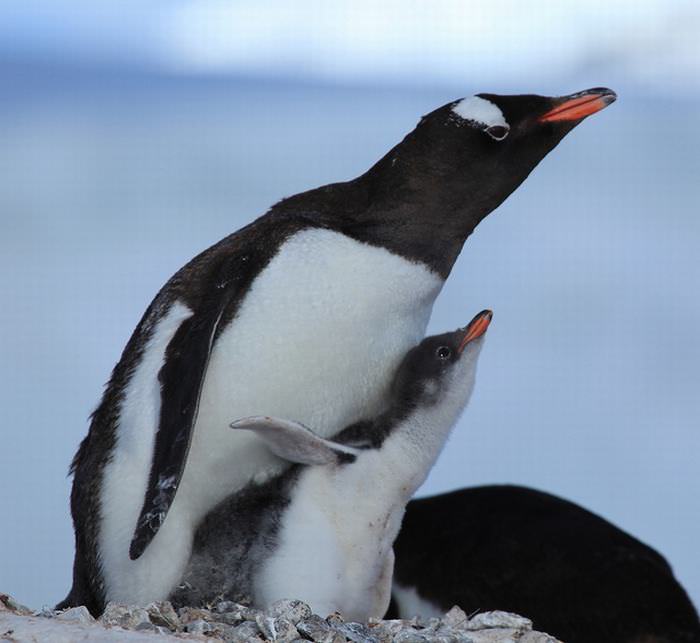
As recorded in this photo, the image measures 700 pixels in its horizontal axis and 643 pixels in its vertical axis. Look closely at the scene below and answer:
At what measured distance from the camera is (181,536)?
2838mm

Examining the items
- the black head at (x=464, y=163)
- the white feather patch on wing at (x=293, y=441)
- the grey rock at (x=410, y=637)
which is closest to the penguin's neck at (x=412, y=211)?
the black head at (x=464, y=163)

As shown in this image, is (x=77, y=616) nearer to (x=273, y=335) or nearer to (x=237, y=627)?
(x=237, y=627)

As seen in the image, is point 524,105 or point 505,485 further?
point 505,485

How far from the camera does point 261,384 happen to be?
112 inches

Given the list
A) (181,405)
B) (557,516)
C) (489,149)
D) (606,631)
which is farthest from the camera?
(557,516)

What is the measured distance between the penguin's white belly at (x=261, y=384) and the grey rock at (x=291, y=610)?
0.38 meters

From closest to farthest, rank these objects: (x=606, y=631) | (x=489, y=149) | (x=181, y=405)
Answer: (x=181, y=405) < (x=489, y=149) < (x=606, y=631)

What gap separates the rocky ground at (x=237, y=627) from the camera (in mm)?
2275

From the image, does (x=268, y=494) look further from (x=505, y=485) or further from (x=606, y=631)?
(x=505, y=485)

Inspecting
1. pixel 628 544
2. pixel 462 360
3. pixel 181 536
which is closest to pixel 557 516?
pixel 628 544

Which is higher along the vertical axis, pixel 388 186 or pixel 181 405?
pixel 388 186

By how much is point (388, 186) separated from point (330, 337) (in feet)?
1.15

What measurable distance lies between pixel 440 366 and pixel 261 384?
1.05ft

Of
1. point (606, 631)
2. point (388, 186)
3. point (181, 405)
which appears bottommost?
point (606, 631)
